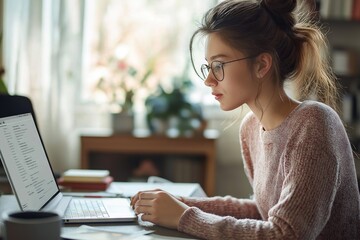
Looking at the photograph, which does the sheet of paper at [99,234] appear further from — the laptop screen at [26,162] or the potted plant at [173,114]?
the potted plant at [173,114]

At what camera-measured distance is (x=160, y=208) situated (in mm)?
1298

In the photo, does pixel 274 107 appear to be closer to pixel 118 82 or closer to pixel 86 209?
pixel 86 209

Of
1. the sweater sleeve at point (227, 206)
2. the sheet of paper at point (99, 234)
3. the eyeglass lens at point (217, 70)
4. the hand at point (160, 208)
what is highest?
the eyeglass lens at point (217, 70)

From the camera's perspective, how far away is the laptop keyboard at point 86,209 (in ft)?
4.42

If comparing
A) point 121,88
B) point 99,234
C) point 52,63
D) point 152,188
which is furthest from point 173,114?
point 99,234

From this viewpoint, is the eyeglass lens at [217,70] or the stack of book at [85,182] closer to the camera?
the eyeglass lens at [217,70]

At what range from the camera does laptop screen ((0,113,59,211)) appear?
1223 mm

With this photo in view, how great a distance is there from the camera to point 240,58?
142cm

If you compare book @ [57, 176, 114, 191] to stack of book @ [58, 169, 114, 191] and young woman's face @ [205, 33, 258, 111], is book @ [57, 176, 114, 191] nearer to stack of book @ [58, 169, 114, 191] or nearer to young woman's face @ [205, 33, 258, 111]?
stack of book @ [58, 169, 114, 191]

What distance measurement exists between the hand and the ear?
0.37m

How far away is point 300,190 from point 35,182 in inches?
22.9

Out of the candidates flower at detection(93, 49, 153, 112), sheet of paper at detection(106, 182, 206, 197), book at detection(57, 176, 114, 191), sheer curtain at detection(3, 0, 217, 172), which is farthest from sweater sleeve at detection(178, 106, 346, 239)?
sheer curtain at detection(3, 0, 217, 172)

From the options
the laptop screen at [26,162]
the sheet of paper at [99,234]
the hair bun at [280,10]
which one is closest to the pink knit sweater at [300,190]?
the sheet of paper at [99,234]

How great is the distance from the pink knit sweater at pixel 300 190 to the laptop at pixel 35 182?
199mm
